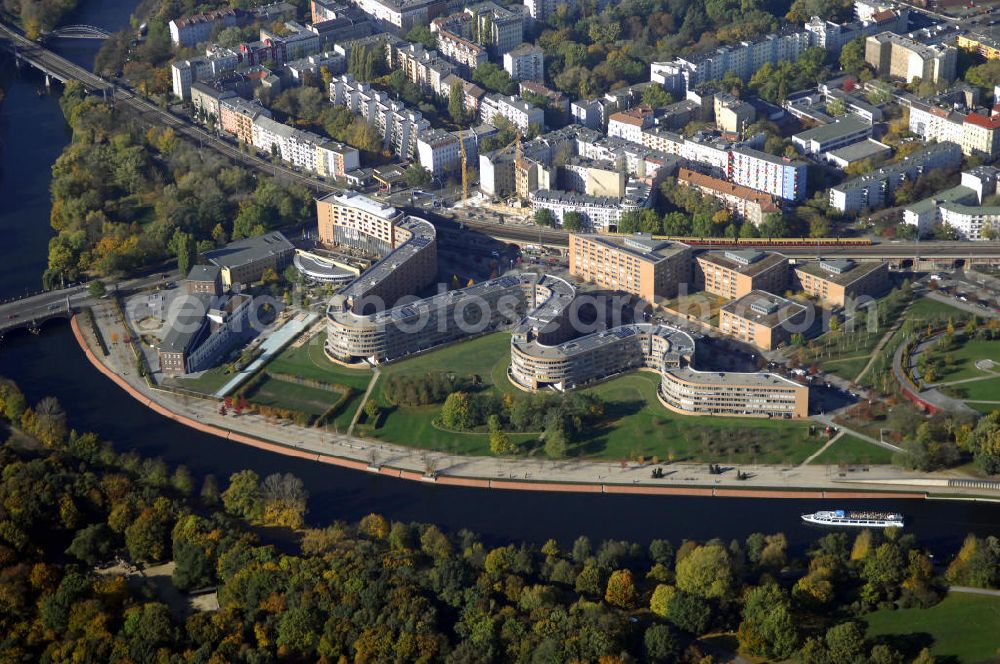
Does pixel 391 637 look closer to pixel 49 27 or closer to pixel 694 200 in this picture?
pixel 694 200

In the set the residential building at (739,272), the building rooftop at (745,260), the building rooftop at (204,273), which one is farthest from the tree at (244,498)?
the building rooftop at (745,260)

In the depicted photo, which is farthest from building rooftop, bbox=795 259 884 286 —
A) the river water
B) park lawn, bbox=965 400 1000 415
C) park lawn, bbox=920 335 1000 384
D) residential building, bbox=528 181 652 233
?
the river water

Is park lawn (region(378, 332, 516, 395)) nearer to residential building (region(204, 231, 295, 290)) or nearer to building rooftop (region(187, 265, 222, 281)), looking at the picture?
residential building (region(204, 231, 295, 290))

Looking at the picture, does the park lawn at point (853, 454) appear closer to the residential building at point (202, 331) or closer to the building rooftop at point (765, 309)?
the building rooftop at point (765, 309)

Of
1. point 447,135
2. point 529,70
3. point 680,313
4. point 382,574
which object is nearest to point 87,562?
point 382,574

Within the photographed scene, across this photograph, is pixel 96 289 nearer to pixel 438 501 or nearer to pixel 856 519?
pixel 438 501
